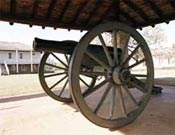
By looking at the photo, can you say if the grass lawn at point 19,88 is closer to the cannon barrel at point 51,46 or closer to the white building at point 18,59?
the cannon barrel at point 51,46

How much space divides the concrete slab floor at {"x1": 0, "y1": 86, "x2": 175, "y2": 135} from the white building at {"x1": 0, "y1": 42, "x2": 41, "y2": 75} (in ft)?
87.1

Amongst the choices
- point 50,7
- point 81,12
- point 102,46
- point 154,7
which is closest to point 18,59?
point 81,12

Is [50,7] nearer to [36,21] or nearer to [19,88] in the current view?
[36,21]

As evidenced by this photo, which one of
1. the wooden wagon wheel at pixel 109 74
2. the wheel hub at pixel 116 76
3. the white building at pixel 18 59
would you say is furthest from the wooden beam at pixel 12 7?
the white building at pixel 18 59

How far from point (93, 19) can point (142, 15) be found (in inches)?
53.2

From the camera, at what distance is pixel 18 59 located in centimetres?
3328

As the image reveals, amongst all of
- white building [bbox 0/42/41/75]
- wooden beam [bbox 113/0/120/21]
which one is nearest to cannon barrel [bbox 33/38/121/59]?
wooden beam [bbox 113/0/120/21]

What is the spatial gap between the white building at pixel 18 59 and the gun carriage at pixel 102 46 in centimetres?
2637

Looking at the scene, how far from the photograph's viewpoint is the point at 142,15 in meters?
7.00

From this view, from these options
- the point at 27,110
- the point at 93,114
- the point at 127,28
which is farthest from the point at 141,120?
the point at 27,110

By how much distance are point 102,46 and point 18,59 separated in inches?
1178

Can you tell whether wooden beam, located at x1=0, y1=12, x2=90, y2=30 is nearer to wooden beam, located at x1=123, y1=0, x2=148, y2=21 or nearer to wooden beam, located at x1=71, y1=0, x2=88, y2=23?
wooden beam, located at x1=71, y1=0, x2=88, y2=23

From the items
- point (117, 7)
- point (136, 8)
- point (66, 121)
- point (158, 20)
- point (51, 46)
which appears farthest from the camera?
point (158, 20)

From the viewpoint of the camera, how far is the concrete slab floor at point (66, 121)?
4.29 meters
